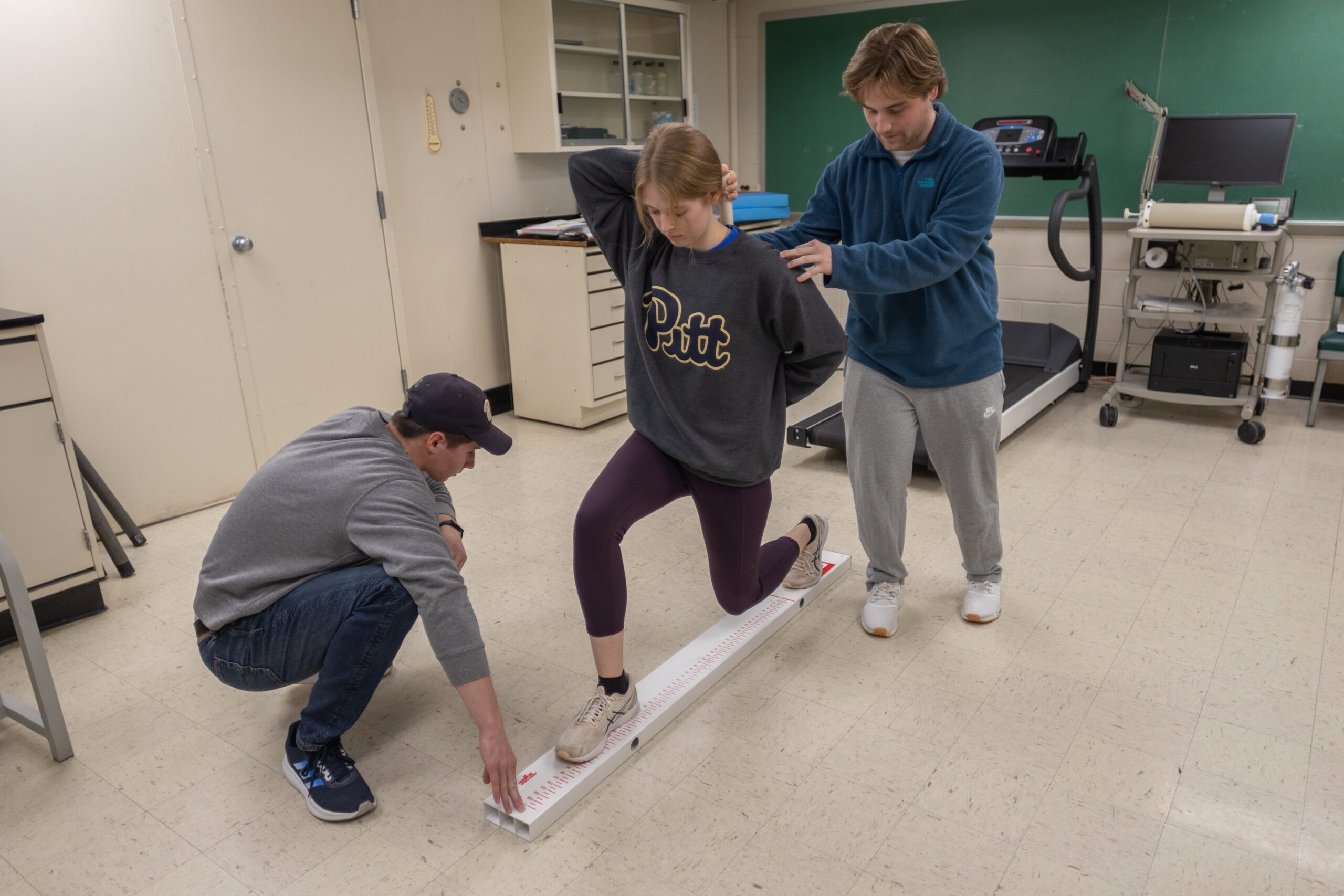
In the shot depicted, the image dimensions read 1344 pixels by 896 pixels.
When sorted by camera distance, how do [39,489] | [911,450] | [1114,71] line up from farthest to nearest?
[1114,71] → [39,489] → [911,450]

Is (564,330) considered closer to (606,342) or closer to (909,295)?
(606,342)

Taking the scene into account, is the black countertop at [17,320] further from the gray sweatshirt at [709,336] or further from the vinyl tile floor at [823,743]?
the gray sweatshirt at [709,336]

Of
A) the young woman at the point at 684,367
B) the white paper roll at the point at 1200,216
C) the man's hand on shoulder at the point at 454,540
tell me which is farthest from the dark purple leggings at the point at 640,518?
the white paper roll at the point at 1200,216

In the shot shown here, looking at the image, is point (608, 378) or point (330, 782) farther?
point (608, 378)

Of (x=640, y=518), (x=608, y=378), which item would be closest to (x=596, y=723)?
(x=640, y=518)

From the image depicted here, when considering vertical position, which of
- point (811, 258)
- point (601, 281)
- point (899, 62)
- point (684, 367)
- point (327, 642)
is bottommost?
point (327, 642)

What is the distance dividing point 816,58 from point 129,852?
5.46 meters

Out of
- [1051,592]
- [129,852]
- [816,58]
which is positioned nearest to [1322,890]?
[1051,592]

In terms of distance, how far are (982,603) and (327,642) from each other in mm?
1730

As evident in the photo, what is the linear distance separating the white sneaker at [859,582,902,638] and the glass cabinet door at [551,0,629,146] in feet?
10.3

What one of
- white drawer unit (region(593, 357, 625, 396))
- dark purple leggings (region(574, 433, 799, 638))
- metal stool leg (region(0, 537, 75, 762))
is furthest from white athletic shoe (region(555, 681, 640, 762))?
white drawer unit (region(593, 357, 625, 396))

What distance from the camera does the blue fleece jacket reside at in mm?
2008

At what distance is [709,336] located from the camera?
74.7 inches

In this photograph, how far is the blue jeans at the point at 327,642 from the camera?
1.85 m
